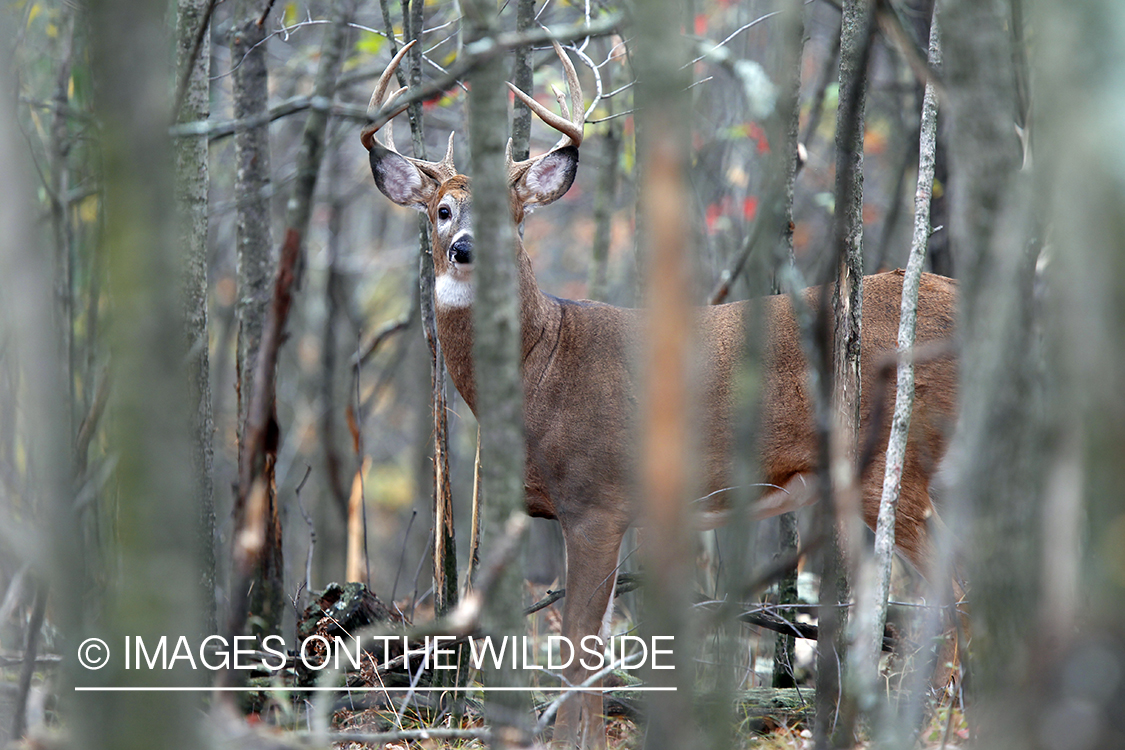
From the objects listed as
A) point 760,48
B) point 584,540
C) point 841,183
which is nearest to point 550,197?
point 584,540

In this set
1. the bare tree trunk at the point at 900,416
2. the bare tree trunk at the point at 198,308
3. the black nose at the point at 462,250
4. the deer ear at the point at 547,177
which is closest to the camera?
the bare tree trunk at the point at 900,416

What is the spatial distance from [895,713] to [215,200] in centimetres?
1083

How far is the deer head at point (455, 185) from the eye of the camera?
5320 millimetres

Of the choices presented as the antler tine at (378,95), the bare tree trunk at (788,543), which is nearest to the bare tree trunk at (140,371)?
the bare tree trunk at (788,543)

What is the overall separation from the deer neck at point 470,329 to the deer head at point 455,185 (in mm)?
71

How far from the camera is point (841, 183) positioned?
2830 mm

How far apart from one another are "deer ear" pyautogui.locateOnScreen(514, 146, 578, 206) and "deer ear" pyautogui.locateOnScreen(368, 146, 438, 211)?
0.54 metres

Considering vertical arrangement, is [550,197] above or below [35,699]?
above

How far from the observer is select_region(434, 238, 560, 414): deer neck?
550 cm

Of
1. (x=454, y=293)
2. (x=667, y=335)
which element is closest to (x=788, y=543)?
(x=454, y=293)

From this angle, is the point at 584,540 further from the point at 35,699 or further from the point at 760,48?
the point at 760,48

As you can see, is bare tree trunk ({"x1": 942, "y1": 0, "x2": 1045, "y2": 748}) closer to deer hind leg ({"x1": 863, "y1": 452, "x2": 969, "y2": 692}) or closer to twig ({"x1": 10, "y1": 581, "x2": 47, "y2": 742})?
twig ({"x1": 10, "y1": 581, "x2": 47, "y2": 742})

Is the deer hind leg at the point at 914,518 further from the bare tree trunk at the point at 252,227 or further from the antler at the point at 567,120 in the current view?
the bare tree trunk at the point at 252,227

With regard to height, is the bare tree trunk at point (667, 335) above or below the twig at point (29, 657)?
above
